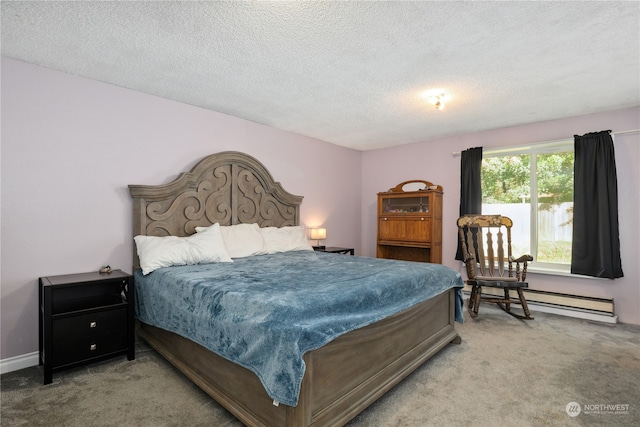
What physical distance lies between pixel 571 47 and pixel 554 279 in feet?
9.66

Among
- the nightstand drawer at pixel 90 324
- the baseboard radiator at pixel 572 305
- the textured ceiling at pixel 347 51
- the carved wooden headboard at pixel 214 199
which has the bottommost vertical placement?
the baseboard radiator at pixel 572 305

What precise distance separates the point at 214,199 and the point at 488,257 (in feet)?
11.4

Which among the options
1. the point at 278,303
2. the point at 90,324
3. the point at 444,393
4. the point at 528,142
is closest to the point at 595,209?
the point at 528,142

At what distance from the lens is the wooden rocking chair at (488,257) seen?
381cm

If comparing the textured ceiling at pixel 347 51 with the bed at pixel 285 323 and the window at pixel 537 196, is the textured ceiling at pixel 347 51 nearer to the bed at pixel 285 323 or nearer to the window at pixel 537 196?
the window at pixel 537 196

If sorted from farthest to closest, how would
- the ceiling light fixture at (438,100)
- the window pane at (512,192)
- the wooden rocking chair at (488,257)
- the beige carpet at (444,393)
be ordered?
the window pane at (512,192)
the wooden rocking chair at (488,257)
the ceiling light fixture at (438,100)
the beige carpet at (444,393)

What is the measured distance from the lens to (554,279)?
408cm

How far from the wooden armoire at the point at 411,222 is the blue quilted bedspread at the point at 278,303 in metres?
1.86

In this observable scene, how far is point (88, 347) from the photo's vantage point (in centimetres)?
242

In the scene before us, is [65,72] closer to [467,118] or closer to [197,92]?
[197,92]

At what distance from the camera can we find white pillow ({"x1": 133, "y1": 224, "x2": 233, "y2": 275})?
2.74 m

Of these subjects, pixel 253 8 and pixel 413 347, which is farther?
pixel 413 347

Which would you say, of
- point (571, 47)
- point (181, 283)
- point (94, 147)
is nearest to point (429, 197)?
point (571, 47)

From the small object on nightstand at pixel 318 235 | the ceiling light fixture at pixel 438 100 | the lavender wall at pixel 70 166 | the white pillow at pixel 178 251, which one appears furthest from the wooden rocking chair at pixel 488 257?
the lavender wall at pixel 70 166
